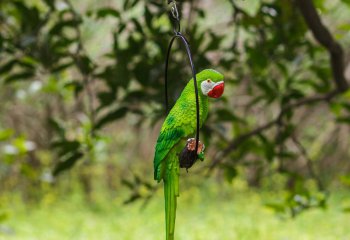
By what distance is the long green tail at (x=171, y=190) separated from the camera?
552 mm

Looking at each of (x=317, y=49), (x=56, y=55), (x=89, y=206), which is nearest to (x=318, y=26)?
(x=317, y=49)

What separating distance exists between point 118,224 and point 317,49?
266 centimetres

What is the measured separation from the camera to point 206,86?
64 cm

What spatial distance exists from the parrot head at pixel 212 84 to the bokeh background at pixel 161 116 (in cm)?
60

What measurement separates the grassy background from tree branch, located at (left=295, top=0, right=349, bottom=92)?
1405mm

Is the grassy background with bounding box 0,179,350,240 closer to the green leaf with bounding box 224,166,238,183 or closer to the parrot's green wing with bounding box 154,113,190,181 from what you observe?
the green leaf with bounding box 224,166,238,183

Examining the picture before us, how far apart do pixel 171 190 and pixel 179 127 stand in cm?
8

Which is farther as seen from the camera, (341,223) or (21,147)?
(341,223)

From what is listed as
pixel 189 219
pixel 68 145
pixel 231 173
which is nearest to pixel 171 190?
pixel 68 145

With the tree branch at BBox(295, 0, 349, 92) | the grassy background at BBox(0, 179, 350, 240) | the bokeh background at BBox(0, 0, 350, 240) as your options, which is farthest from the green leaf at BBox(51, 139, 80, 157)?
the grassy background at BBox(0, 179, 350, 240)

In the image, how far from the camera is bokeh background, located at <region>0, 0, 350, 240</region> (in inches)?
54.9

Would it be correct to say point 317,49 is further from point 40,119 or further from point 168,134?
point 40,119

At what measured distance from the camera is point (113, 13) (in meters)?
1.38

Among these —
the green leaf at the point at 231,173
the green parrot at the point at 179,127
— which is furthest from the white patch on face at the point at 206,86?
the green leaf at the point at 231,173
